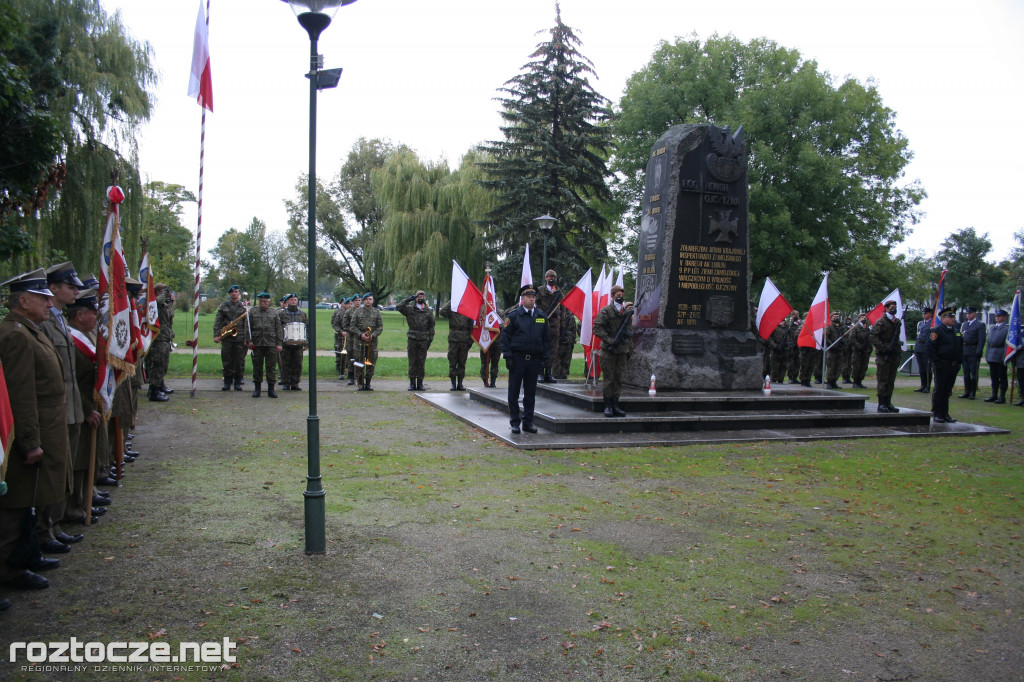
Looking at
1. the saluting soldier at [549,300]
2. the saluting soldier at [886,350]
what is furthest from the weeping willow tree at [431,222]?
the saluting soldier at [886,350]

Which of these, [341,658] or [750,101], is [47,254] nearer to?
[341,658]

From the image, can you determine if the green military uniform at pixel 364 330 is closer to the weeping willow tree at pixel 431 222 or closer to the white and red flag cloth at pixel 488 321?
the white and red flag cloth at pixel 488 321

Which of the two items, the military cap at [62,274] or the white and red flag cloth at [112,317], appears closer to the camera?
the military cap at [62,274]

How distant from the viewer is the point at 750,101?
32594 millimetres

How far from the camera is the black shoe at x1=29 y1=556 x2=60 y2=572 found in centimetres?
465

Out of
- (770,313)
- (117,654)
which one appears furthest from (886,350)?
(117,654)

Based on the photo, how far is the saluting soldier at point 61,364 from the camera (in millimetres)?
5043

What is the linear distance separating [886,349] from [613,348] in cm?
595

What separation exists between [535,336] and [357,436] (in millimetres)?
2952

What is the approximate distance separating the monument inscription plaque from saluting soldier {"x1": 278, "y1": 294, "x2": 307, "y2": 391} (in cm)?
731

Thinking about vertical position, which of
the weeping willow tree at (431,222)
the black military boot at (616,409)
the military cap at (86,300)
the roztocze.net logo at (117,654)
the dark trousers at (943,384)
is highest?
the weeping willow tree at (431,222)

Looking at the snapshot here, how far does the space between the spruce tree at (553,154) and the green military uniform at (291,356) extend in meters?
16.3

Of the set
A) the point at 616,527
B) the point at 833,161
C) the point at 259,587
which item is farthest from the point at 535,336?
the point at 833,161

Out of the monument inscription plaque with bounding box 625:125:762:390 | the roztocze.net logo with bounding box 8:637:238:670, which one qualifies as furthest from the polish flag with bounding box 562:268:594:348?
the roztocze.net logo with bounding box 8:637:238:670
